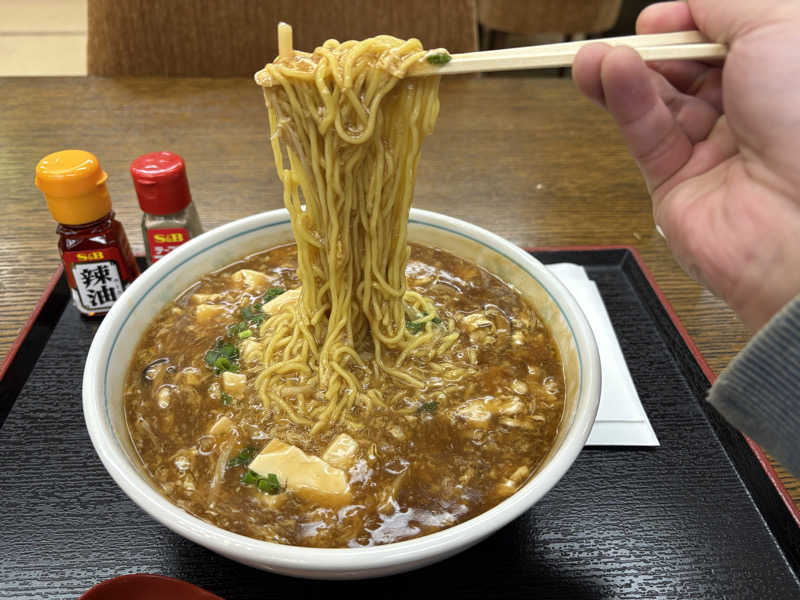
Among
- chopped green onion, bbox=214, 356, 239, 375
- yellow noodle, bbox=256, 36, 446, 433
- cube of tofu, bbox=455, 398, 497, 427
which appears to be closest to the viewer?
yellow noodle, bbox=256, 36, 446, 433

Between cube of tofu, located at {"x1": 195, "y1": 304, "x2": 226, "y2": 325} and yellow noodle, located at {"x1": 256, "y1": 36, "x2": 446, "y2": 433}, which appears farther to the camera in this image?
cube of tofu, located at {"x1": 195, "y1": 304, "x2": 226, "y2": 325}

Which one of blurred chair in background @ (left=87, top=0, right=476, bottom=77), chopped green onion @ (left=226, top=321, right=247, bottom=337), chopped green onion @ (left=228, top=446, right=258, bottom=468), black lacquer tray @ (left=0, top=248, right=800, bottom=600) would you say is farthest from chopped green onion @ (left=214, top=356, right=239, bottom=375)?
blurred chair in background @ (left=87, top=0, right=476, bottom=77)

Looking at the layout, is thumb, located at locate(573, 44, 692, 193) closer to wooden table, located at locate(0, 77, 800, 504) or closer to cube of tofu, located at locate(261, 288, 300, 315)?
wooden table, located at locate(0, 77, 800, 504)

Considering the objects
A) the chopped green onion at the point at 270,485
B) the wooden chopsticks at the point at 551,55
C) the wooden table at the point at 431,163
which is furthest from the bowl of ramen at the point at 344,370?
the wooden table at the point at 431,163

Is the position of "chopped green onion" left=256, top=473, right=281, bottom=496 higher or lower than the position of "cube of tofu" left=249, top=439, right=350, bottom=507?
lower

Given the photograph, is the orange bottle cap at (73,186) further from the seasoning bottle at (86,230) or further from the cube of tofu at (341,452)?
the cube of tofu at (341,452)

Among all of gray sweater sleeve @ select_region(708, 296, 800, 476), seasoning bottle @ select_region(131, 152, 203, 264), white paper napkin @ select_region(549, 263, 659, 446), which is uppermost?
gray sweater sleeve @ select_region(708, 296, 800, 476)

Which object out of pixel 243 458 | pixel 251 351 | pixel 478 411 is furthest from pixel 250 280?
pixel 478 411

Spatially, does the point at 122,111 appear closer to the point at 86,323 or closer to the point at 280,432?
the point at 86,323

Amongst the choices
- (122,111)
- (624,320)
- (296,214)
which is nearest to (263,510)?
(296,214)
